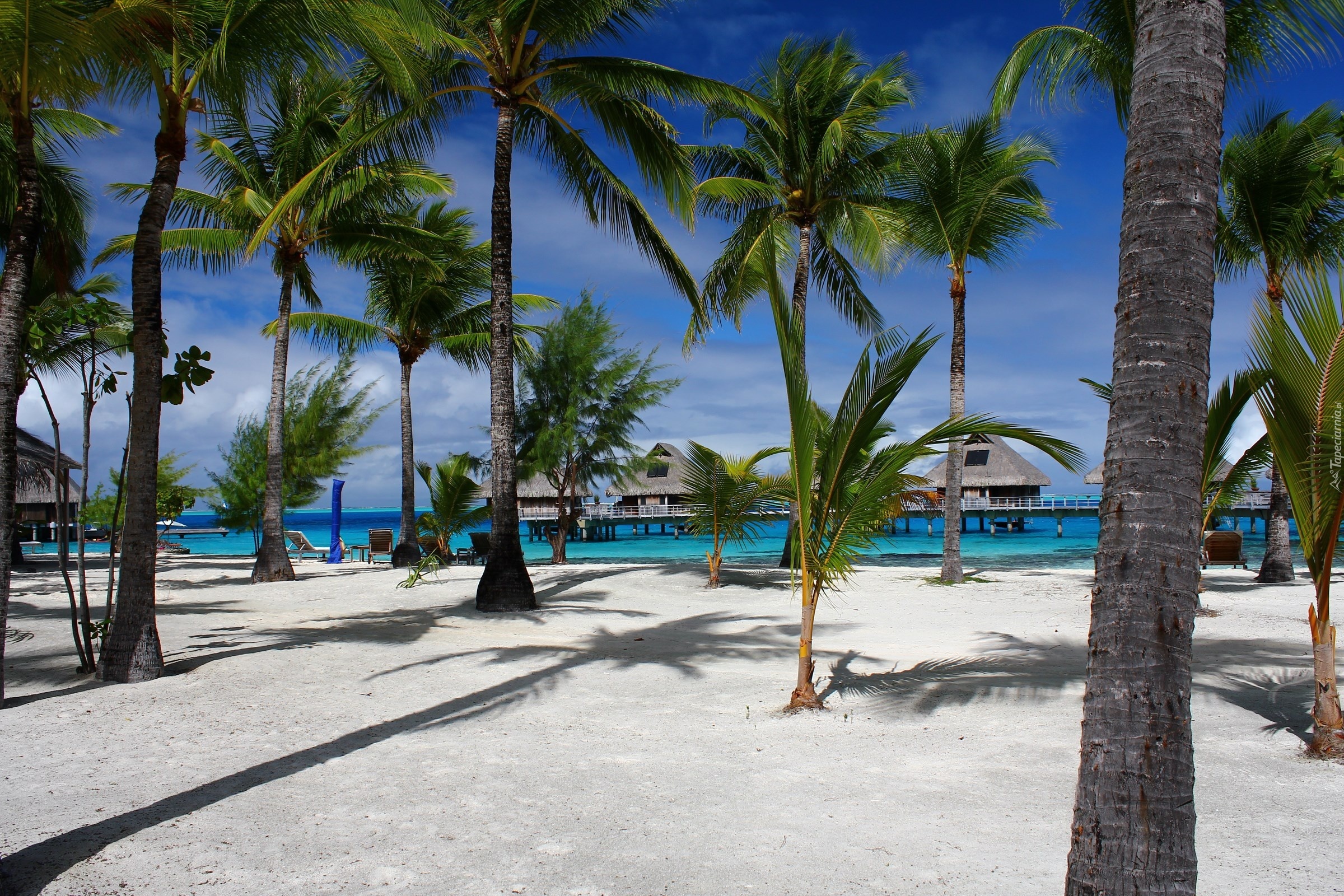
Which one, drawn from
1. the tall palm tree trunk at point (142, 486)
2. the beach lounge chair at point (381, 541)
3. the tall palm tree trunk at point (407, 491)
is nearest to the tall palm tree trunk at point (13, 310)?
the tall palm tree trunk at point (142, 486)

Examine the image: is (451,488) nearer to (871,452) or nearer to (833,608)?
(833,608)

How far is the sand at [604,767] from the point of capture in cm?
287

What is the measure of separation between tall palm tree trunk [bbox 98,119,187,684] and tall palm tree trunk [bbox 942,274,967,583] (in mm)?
11077

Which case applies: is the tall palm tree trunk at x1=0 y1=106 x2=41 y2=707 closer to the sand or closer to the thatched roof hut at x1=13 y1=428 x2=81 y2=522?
the sand

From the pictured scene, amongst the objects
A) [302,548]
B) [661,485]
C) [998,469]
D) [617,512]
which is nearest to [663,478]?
[661,485]

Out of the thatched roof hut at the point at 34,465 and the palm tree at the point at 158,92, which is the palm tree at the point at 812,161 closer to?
the palm tree at the point at 158,92

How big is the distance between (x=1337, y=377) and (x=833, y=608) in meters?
6.87

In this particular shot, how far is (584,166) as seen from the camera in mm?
10719

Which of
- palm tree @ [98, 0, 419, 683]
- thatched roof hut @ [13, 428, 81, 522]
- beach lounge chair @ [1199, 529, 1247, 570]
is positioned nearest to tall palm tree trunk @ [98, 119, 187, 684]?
palm tree @ [98, 0, 419, 683]

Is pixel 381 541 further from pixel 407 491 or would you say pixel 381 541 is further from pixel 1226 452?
pixel 1226 452

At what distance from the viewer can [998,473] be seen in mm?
40094

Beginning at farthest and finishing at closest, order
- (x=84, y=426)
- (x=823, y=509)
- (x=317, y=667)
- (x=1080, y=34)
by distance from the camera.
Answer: (x=1080, y=34), (x=317, y=667), (x=84, y=426), (x=823, y=509)

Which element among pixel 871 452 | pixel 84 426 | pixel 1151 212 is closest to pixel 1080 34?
pixel 871 452

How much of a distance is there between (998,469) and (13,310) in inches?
1608
